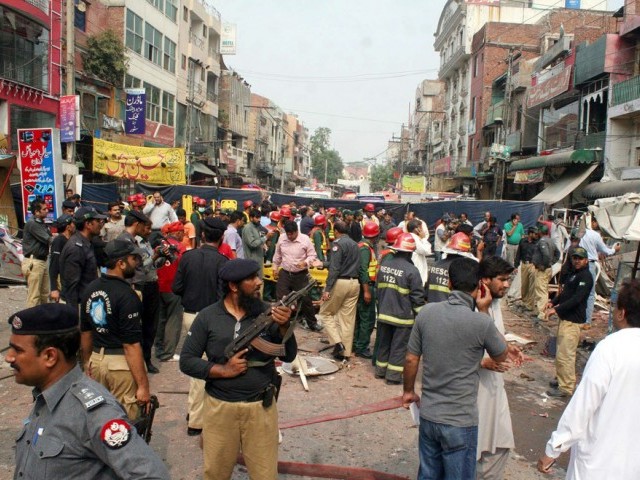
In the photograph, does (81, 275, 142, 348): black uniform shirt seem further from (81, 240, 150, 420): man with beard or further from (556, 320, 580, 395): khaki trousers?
(556, 320, 580, 395): khaki trousers

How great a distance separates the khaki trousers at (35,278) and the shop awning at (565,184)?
17.9 metres

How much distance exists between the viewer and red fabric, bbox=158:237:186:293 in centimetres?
674

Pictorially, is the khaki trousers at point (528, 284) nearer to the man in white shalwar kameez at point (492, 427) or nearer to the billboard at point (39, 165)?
the man in white shalwar kameez at point (492, 427)

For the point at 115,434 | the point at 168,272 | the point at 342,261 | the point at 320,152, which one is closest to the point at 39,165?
the point at 168,272

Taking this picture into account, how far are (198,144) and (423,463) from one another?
34.1m

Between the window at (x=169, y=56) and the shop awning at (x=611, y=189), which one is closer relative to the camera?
the shop awning at (x=611, y=189)

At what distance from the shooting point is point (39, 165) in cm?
1235

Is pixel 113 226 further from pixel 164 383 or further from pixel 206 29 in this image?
pixel 206 29

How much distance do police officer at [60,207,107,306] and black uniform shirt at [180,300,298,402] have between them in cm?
303

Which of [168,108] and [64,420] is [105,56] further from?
[64,420]

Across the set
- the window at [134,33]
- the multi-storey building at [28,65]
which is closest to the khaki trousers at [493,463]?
the multi-storey building at [28,65]

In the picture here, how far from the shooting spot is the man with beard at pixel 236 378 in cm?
321

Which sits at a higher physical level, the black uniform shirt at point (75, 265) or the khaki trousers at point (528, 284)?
the black uniform shirt at point (75, 265)

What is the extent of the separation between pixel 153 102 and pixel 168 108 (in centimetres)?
207
